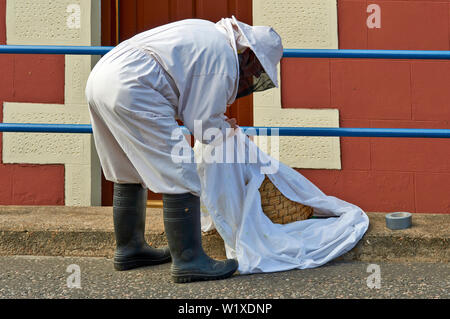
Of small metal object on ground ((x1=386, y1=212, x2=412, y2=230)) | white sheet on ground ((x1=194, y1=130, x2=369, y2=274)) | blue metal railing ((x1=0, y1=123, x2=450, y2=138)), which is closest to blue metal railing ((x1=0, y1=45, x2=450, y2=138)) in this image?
blue metal railing ((x1=0, y1=123, x2=450, y2=138))

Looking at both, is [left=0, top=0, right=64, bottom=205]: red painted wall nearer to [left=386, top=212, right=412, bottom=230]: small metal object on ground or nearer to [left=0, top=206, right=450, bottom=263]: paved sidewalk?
[left=0, top=206, right=450, bottom=263]: paved sidewalk

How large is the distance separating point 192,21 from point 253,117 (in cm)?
193

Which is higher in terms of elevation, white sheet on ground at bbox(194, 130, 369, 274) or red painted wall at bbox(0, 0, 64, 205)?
red painted wall at bbox(0, 0, 64, 205)

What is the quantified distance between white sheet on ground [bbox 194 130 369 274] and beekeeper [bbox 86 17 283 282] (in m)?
0.18

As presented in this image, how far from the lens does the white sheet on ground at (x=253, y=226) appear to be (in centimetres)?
249

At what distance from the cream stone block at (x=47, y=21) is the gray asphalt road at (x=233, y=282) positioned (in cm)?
217

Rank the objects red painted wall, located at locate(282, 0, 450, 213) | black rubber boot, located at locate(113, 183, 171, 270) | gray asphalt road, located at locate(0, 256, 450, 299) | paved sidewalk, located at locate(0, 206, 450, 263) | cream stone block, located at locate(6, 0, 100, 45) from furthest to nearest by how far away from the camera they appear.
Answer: cream stone block, located at locate(6, 0, 100, 45) < red painted wall, located at locate(282, 0, 450, 213) < paved sidewalk, located at locate(0, 206, 450, 263) < black rubber boot, located at locate(113, 183, 171, 270) < gray asphalt road, located at locate(0, 256, 450, 299)

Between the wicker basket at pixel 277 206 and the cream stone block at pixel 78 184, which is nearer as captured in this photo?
the wicker basket at pixel 277 206

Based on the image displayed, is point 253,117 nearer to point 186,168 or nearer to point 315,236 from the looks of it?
point 315,236

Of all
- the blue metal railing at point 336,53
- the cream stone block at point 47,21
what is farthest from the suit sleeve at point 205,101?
the cream stone block at point 47,21

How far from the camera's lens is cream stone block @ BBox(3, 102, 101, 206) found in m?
4.23

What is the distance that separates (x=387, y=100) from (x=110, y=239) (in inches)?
94.8

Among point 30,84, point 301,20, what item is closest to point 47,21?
point 30,84

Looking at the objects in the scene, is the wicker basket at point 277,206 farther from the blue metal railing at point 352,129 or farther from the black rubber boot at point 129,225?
the black rubber boot at point 129,225
